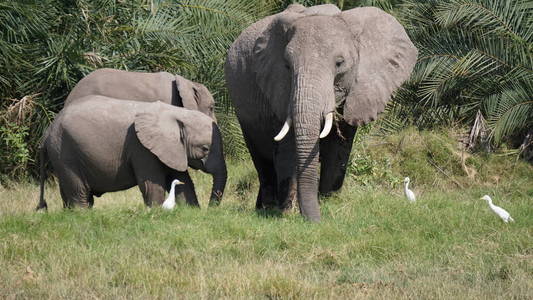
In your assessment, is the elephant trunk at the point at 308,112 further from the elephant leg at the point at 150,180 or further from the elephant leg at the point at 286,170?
the elephant leg at the point at 150,180

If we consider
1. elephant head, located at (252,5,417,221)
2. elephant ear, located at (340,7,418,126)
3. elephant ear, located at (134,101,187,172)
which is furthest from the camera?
elephant ear, located at (134,101,187,172)

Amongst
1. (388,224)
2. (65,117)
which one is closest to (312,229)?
(388,224)

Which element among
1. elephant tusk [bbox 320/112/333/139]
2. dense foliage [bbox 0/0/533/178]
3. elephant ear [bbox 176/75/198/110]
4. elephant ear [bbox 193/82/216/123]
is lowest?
dense foliage [bbox 0/0/533/178]

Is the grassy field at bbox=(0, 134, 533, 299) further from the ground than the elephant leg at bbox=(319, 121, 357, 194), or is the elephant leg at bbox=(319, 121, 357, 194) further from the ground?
the grassy field at bbox=(0, 134, 533, 299)

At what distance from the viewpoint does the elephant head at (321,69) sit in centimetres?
947

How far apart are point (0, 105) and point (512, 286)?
10639mm

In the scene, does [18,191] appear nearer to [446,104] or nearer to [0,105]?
[0,105]

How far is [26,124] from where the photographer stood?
1575 cm

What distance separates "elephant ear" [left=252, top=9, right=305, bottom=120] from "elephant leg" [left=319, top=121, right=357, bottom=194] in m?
0.75

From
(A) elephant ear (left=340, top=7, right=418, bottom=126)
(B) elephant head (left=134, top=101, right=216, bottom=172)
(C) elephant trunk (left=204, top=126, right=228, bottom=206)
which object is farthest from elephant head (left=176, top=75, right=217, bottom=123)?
(A) elephant ear (left=340, top=7, right=418, bottom=126)

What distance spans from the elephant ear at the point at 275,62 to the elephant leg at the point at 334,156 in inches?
29.4

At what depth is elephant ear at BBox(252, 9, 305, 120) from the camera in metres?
10.2

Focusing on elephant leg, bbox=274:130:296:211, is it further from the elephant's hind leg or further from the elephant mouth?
the elephant's hind leg

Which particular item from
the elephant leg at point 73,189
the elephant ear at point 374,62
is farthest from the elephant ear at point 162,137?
the elephant ear at point 374,62
